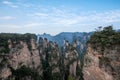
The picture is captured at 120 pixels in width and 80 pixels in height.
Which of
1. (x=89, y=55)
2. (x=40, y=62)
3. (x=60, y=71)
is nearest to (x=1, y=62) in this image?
(x=40, y=62)

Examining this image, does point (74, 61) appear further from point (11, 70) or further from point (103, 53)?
point (103, 53)

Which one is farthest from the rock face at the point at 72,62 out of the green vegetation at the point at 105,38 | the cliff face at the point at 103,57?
the green vegetation at the point at 105,38

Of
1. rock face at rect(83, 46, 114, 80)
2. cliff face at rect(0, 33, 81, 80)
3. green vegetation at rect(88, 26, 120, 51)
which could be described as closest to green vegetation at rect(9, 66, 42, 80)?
cliff face at rect(0, 33, 81, 80)

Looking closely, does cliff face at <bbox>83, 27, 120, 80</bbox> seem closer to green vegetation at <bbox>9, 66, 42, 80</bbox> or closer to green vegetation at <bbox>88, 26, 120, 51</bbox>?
green vegetation at <bbox>88, 26, 120, 51</bbox>

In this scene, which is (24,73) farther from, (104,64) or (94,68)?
(104,64)

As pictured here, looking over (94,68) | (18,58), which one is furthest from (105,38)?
(18,58)

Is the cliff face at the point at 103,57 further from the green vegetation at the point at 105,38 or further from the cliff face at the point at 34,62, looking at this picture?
the cliff face at the point at 34,62
